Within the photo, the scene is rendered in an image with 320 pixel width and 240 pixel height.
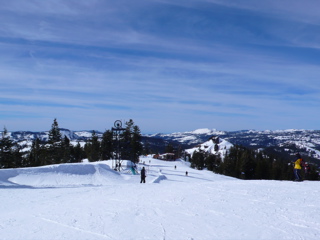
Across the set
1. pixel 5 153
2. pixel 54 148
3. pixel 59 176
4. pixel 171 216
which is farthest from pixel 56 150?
pixel 171 216

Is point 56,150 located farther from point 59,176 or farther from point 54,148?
point 59,176

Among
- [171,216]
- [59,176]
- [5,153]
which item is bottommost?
[59,176]

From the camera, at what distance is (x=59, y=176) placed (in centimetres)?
2434

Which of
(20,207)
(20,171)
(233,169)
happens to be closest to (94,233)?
(20,207)

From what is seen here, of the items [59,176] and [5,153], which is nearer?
[59,176]

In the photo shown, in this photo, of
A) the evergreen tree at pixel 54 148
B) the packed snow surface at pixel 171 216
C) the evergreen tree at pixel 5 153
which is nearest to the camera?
the packed snow surface at pixel 171 216

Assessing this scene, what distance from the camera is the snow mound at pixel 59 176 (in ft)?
69.1

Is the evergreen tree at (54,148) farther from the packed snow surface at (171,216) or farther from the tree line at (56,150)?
the packed snow surface at (171,216)

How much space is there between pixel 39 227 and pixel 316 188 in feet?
52.0

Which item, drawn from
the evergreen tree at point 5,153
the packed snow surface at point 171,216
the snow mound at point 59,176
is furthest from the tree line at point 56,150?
the packed snow surface at point 171,216

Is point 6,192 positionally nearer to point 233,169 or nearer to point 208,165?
point 233,169

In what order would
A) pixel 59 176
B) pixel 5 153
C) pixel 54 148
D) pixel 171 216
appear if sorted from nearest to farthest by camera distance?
pixel 171 216 < pixel 59 176 < pixel 5 153 < pixel 54 148

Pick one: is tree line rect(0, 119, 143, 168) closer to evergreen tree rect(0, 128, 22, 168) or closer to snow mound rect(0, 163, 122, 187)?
evergreen tree rect(0, 128, 22, 168)

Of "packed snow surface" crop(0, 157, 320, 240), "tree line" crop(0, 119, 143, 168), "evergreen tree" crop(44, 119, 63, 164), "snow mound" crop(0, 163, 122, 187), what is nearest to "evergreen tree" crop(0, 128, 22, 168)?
"tree line" crop(0, 119, 143, 168)
